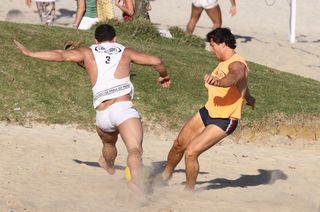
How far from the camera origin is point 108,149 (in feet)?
35.1

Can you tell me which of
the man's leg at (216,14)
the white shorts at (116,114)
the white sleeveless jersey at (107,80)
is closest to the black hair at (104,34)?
the white sleeveless jersey at (107,80)

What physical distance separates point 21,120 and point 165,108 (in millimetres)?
2178

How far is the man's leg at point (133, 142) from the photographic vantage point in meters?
9.55

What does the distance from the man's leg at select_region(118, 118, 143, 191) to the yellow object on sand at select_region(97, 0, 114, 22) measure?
31.8 ft

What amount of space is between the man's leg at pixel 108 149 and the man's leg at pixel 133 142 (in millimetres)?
425

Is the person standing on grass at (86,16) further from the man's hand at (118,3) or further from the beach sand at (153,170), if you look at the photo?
the beach sand at (153,170)

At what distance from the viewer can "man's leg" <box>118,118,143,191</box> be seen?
31.3ft

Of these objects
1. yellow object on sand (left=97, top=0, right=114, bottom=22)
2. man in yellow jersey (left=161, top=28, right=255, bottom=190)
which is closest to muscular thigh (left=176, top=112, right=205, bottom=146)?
man in yellow jersey (left=161, top=28, right=255, bottom=190)

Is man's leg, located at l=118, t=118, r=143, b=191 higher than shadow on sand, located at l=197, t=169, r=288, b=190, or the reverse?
man's leg, located at l=118, t=118, r=143, b=191

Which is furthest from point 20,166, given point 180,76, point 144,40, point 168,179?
point 144,40

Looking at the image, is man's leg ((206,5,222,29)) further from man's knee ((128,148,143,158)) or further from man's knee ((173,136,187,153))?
man's knee ((128,148,143,158))

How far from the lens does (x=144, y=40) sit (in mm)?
18828

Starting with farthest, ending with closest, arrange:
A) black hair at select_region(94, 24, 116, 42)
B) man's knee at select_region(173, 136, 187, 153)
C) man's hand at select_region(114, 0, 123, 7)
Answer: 1. man's hand at select_region(114, 0, 123, 7)
2. man's knee at select_region(173, 136, 187, 153)
3. black hair at select_region(94, 24, 116, 42)

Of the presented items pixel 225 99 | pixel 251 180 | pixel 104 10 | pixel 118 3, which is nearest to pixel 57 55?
pixel 225 99
